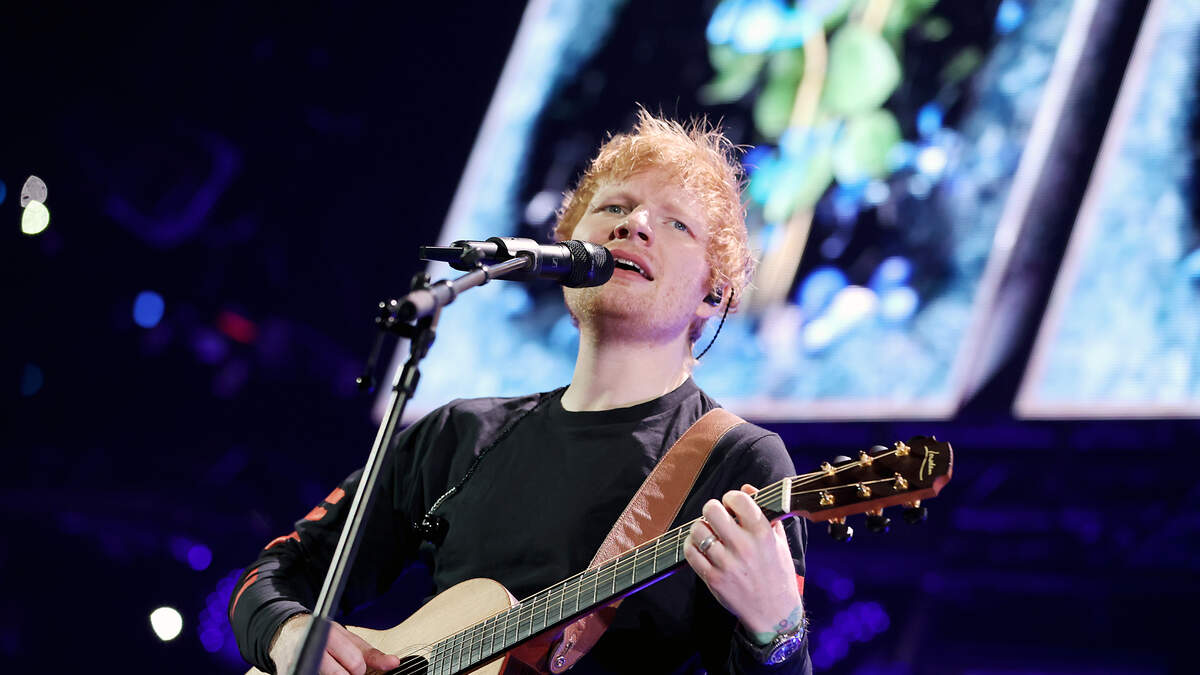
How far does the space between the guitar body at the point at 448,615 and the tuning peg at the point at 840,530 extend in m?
0.66

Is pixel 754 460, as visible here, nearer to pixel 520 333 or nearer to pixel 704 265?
pixel 704 265

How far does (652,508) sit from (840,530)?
0.50m

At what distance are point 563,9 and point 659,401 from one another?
2.03m

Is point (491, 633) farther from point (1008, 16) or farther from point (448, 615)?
point (1008, 16)

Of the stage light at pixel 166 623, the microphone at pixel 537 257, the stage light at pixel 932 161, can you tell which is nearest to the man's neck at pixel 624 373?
the microphone at pixel 537 257

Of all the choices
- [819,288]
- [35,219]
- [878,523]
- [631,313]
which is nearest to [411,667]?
[631,313]

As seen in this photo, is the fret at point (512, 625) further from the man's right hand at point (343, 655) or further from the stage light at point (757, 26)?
the stage light at point (757, 26)

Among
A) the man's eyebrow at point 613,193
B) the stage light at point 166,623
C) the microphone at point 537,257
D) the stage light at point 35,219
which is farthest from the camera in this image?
the stage light at point 35,219

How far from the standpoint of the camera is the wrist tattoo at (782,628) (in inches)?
68.2

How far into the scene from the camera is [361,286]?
12.9ft

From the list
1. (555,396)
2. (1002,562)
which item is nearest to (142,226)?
(555,396)

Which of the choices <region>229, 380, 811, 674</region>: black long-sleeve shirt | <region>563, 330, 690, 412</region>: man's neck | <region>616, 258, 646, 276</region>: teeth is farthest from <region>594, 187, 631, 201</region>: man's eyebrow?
<region>229, 380, 811, 674</region>: black long-sleeve shirt

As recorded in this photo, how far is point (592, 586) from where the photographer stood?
1.88 metres

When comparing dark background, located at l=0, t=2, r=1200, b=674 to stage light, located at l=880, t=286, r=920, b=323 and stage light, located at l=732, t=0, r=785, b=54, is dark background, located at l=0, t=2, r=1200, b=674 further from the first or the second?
stage light, located at l=880, t=286, r=920, b=323
